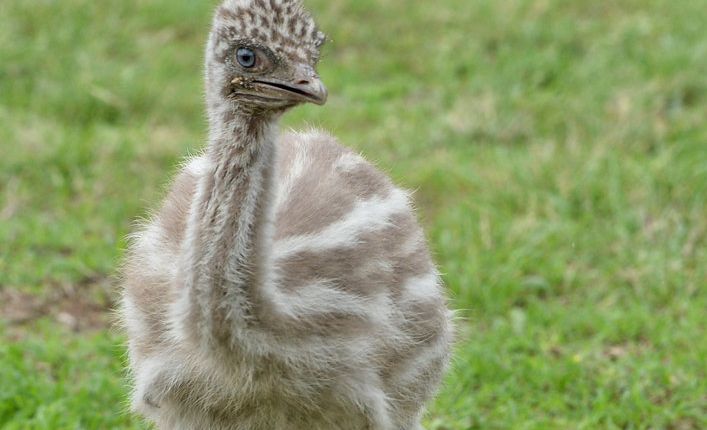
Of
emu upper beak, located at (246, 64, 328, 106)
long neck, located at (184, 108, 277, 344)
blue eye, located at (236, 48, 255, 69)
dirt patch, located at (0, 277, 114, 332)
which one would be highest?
blue eye, located at (236, 48, 255, 69)

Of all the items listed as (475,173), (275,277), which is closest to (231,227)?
(275,277)

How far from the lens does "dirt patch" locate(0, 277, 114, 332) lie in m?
6.32

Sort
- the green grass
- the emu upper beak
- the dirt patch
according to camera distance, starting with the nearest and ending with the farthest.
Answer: the emu upper beak → the green grass → the dirt patch

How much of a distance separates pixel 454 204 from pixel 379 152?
0.92 m

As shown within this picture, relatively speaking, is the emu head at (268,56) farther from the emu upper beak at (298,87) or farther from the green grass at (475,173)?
the green grass at (475,173)

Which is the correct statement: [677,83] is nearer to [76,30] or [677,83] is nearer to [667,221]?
[667,221]

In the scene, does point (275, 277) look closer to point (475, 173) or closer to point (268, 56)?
point (268, 56)

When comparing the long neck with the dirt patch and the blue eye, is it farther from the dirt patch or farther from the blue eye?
the dirt patch

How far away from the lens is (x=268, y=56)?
388 centimetres

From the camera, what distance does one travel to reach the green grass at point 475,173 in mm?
5898

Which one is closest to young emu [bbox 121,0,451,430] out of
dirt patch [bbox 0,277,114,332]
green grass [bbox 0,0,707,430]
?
green grass [bbox 0,0,707,430]

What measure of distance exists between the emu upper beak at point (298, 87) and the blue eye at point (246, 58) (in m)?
0.06

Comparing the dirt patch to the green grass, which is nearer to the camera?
the green grass

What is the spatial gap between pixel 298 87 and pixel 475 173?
394cm
